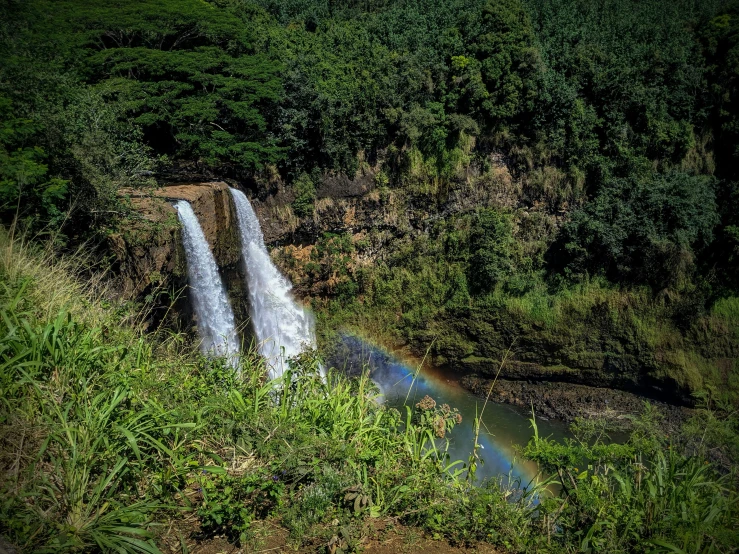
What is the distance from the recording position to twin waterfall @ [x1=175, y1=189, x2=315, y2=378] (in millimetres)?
10062

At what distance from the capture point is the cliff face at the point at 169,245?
859cm

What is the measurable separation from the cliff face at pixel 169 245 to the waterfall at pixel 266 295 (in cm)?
39

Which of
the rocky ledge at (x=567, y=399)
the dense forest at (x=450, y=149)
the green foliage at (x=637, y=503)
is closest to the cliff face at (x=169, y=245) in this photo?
the dense forest at (x=450, y=149)

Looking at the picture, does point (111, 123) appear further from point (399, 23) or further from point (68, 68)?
point (399, 23)

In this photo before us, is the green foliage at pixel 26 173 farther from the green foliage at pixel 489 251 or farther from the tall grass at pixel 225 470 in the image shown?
the green foliage at pixel 489 251

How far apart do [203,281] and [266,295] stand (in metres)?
3.13

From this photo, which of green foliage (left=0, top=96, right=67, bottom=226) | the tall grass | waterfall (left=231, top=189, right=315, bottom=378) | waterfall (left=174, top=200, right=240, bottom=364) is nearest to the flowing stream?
waterfall (left=231, top=189, right=315, bottom=378)

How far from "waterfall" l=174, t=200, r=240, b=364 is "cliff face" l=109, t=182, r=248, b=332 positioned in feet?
0.62

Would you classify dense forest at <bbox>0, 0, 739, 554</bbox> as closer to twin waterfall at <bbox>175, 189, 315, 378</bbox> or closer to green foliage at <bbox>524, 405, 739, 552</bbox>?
twin waterfall at <bbox>175, 189, 315, 378</bbox>

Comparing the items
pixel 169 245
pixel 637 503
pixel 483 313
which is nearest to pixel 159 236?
pixel 169 245

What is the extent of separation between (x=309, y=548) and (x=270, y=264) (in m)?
11.4

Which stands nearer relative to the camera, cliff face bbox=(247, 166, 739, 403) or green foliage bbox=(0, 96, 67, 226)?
green foliage bbox=(0, 96, 67, 226)

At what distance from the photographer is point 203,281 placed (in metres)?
10.2

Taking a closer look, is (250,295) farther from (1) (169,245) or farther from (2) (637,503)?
(2) (637,503)
